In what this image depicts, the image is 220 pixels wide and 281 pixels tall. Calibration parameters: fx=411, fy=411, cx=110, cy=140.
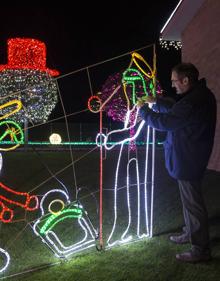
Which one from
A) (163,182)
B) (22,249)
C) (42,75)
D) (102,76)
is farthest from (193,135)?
(102,76)

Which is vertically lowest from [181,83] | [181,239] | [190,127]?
[181,239]

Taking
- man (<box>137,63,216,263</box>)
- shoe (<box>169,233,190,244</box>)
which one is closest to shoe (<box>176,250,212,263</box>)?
man (<box>137,63,216,263</box>)

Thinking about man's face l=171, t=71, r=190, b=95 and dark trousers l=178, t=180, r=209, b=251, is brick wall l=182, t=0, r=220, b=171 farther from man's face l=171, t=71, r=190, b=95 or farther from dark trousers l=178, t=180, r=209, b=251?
dark trousers l=178, t=180, r=209, b=251

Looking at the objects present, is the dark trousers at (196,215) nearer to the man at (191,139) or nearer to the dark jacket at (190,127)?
the man at (191,139)

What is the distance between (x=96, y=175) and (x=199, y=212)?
650 cm

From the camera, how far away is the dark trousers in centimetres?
383

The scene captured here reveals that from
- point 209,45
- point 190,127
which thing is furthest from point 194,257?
point 209,45

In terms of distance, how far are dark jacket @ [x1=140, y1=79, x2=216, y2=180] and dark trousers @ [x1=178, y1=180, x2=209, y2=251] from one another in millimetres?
113

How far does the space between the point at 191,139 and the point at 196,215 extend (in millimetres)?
713

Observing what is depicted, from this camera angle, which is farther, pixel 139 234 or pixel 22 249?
pixel 139 234

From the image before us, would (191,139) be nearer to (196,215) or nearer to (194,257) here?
(196,215)

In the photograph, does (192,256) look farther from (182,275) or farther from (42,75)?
(42,75)

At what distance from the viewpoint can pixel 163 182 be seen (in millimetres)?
8773

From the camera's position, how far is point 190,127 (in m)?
3.78
